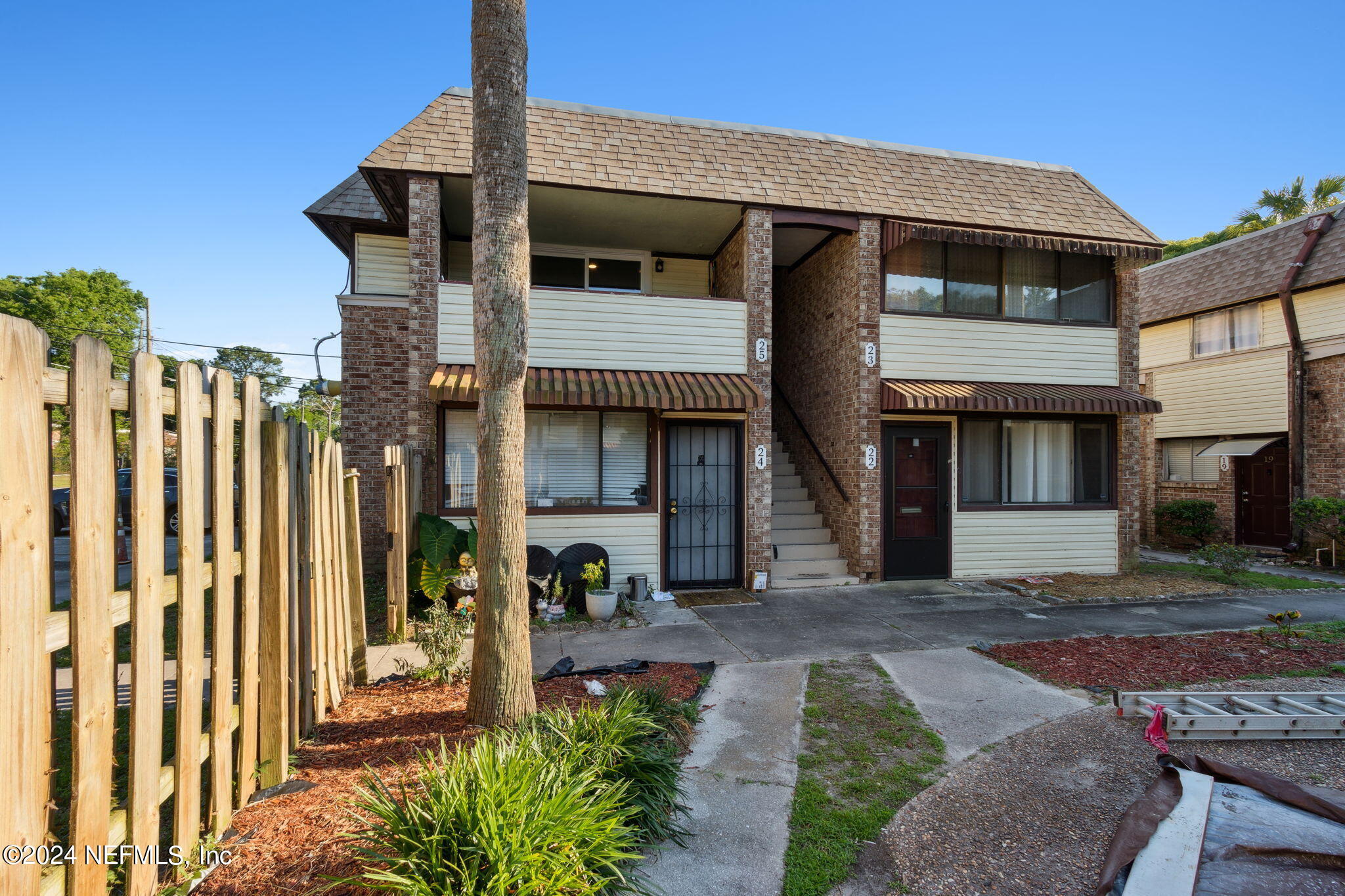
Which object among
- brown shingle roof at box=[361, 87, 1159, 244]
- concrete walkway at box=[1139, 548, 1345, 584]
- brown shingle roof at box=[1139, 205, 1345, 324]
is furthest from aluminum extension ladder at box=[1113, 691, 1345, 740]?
brown shingle roof at box=[1139, 205, 1345, 324]

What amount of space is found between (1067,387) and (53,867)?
40.3 ft

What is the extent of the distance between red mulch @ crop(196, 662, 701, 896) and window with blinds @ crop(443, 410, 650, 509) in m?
4.07

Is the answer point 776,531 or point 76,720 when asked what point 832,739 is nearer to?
point 76,720

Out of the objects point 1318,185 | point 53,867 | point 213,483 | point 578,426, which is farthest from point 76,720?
point 1318,185

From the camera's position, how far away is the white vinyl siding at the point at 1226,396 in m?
14.2

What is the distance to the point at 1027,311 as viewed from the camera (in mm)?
10961

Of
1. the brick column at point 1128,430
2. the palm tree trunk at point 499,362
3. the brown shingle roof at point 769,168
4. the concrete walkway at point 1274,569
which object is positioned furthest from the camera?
the concrete walkway at point 1274,569

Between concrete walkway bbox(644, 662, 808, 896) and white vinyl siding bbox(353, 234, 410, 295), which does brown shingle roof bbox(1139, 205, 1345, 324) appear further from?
white vinyl siding bbox(353, 234, 410, 295)

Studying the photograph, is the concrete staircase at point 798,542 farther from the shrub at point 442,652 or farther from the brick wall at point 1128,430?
the shrub at point 442,652

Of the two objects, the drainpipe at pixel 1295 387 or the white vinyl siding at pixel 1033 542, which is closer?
the white vinyl siding at pixel 1033 542

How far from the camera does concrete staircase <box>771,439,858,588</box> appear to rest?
997 centimetres

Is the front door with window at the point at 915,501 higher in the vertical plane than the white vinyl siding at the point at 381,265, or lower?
lower

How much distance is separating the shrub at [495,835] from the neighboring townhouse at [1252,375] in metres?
16.9

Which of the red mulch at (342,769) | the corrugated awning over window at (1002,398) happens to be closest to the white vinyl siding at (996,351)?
the corrugated awning over window at (1002,398)
